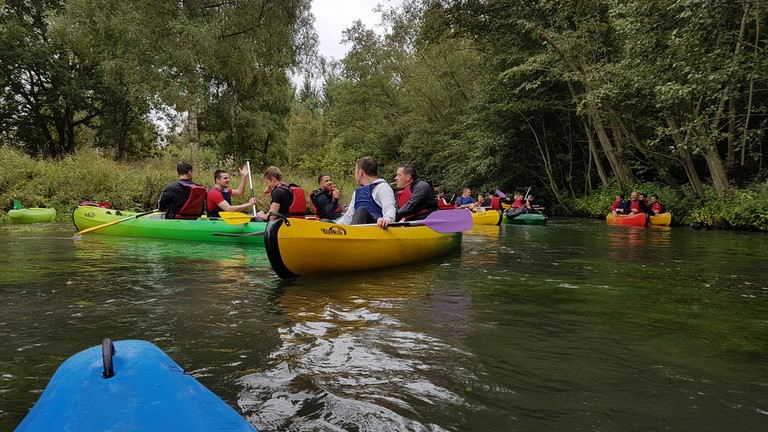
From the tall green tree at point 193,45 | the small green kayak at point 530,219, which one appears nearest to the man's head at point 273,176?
→ the small green kayak at point 530,219

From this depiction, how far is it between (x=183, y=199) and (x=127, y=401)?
8.33 metres

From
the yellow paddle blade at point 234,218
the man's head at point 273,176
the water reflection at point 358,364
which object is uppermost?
the man's head at point 273,176

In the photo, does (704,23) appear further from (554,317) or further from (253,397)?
(253,397)

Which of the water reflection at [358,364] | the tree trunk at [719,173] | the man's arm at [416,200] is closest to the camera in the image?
the water reflection at [358,364]

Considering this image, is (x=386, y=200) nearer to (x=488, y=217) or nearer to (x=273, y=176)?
(x=273, y=176)

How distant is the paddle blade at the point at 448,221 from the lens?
7043 millimetres

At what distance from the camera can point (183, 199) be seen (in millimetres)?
9156

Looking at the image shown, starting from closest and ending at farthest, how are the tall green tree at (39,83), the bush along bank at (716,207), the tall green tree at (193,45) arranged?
the bush along bank at (716,207)
the tall green tree at (193,45)
the tall green tree at (39,83)

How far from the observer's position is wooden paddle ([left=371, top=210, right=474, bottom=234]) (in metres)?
7.04

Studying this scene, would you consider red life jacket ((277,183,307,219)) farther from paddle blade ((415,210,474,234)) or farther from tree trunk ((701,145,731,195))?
tree trunk ((701,145,731,195))

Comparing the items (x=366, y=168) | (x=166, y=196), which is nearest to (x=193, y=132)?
(x=166, y=196)

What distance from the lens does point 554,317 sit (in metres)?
4.04

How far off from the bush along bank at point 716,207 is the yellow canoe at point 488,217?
5.20 meters

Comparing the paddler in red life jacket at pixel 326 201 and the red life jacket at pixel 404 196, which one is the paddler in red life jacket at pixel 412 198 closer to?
the red life jacket at pixel 404 196
